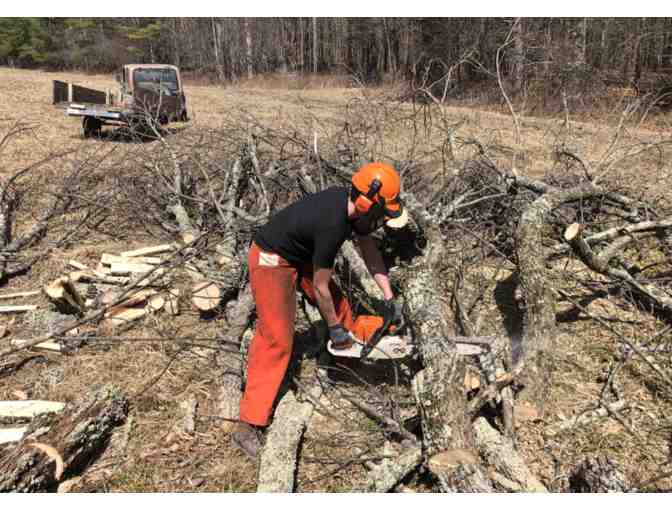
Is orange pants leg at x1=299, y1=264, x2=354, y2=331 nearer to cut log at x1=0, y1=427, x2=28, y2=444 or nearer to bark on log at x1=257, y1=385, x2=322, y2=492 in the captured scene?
bark on log at x1=257, y1=385, x2=322, y2=492

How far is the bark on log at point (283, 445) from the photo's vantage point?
107 inches

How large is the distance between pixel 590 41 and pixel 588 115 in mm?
4863

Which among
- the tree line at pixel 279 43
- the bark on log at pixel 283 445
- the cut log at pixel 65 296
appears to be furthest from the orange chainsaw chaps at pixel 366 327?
the tree line at pixel 279 43

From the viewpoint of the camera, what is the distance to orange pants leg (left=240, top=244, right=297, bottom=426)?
312 centimetres

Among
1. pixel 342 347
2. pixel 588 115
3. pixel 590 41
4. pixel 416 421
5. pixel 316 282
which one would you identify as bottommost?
pixel 416 421

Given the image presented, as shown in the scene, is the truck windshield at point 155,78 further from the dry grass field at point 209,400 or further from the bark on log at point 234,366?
the bark on log at point 234,366

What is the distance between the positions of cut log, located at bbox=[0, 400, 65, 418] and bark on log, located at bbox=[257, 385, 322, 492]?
141 cm

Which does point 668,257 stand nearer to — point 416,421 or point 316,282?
point 416,421

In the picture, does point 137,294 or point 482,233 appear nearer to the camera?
point 137,294

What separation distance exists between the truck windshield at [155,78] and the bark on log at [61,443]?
10594mm

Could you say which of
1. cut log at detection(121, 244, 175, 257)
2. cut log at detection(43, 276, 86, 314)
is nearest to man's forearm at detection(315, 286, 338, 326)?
cut log at detection(43, 276, 86, 314)

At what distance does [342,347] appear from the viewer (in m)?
3.22

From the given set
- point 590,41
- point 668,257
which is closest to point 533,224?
point 668,257

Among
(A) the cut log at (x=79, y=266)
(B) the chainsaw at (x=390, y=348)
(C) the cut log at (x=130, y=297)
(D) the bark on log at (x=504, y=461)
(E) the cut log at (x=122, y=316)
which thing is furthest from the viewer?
(A) the cut log at (x=79, y=266)
